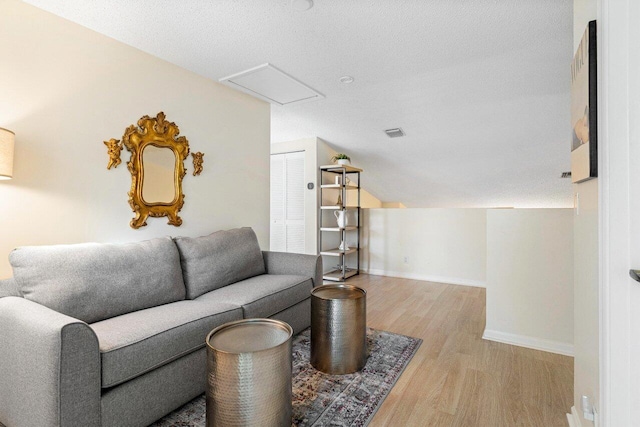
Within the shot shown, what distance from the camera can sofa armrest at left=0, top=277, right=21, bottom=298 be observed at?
5.25ft

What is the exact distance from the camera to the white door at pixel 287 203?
479 cm

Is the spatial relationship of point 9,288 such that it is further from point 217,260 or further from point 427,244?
point 427,244

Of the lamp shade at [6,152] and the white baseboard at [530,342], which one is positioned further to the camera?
the white baseboard at [530,342]

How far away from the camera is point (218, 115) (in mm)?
3029

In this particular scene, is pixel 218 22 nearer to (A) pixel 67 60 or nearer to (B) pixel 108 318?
(A) pixel 67 60

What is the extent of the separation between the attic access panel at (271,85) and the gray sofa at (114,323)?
1.53 m

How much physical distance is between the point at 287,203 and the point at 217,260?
101 inches

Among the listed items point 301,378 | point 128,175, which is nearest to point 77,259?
point 128,175

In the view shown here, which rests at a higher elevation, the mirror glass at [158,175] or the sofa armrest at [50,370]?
the mirror glass at [158,175]

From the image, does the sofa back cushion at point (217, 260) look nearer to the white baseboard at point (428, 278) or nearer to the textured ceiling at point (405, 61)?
the textured ceiling at point (405, 61)

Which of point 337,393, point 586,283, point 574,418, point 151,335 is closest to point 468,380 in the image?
point 574,418

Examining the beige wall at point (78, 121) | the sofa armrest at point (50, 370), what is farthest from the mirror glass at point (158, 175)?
the sofa armrest at point (50, 370)

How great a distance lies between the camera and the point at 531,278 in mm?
2455

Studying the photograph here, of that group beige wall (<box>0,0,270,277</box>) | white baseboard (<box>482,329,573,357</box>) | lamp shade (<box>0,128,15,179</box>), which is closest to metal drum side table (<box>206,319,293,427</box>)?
lamp shade (<box>0,128,15,179</box>)
